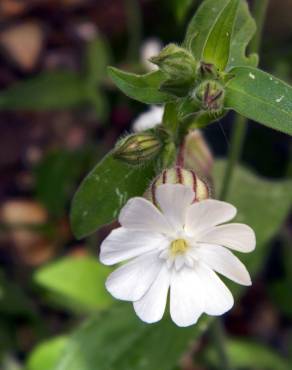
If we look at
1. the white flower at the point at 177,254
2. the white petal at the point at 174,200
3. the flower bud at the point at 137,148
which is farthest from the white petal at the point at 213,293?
the flower bud at the point at 137,148

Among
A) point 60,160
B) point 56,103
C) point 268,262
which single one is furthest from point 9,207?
point 268,262

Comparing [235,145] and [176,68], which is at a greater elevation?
[176,68]

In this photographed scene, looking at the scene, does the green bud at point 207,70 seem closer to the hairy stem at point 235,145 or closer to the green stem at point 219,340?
the hairy stem at point 235,145

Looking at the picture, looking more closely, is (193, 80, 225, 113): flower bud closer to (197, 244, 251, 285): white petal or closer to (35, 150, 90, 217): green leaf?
(197, 244, 251, 285): white petal

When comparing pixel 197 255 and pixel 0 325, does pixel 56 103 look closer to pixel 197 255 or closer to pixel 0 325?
pixel 0 325

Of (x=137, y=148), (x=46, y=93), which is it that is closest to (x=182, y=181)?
(x=137, y=148)

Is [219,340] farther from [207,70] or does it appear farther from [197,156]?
[207,70]
